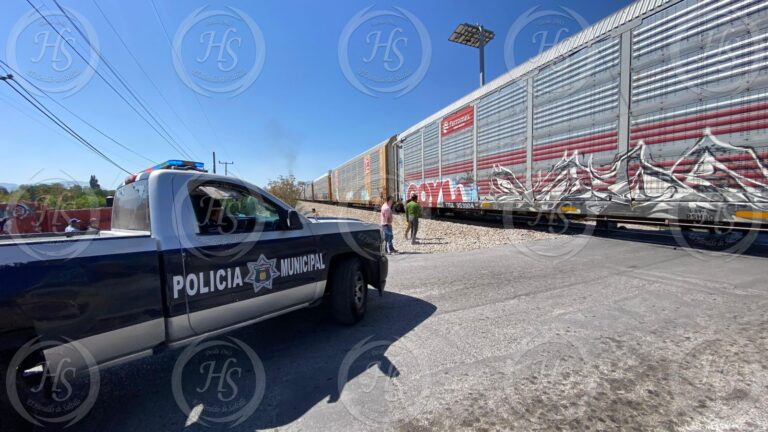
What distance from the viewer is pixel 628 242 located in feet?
29.3

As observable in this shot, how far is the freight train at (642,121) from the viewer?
593 centimetres

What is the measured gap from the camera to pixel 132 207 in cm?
302

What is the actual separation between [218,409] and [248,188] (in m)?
1.84

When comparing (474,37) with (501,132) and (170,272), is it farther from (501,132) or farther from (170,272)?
(170,272)

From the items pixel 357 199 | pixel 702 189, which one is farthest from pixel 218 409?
pixel 357 199

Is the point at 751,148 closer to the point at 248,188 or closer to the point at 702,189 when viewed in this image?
the point at 702,189

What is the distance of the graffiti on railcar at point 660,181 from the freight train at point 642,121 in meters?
0.02

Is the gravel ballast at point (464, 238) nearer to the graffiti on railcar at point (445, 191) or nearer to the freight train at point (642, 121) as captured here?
the freight train at point (642, 121)

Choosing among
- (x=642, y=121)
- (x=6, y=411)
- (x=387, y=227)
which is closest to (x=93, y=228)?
(x=6, y=411)

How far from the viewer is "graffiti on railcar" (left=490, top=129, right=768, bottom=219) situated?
→ 5.92 m

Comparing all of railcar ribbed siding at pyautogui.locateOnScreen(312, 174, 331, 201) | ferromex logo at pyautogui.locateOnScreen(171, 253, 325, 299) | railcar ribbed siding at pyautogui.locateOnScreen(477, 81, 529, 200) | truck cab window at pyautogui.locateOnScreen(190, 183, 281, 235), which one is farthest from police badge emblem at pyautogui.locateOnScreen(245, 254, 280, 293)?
railcar ribbed siding at pyautogui.locateOnScreen(312, 174, 331, 201)

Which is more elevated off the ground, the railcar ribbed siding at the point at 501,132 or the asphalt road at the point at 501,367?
the railcar ribbed siding at the point at 501,132

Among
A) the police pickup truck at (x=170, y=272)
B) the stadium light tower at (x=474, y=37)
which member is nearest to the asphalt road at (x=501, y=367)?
the police pickup truck at (x=170, y=272)

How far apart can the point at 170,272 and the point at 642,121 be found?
30.1 feet
